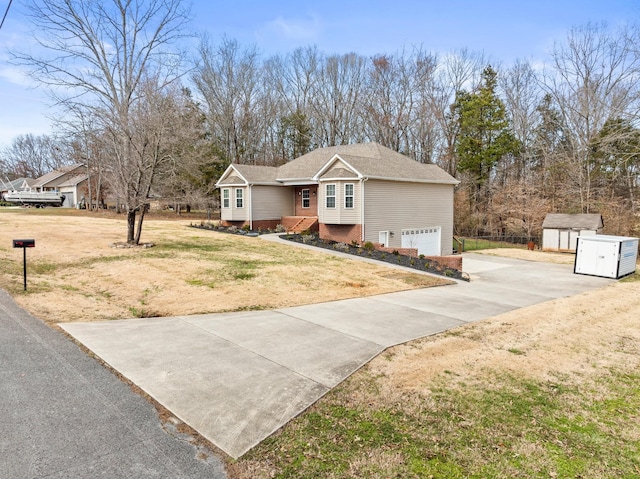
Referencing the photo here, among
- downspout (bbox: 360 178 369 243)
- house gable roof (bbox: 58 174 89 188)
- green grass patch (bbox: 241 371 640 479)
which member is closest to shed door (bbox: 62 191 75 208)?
house gable roof (bbox: 58 174 89 188)

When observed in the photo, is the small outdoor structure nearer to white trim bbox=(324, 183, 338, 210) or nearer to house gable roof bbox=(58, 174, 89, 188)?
white trim bbox=(324, 183, 338, 210)

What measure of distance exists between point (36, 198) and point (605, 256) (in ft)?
182

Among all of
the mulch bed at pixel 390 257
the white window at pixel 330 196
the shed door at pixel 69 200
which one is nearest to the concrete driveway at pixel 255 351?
the mulch bed at pixel 390 257

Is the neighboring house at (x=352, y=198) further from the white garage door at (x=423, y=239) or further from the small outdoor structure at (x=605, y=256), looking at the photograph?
the small outdoor structure at (x=605, y=256)

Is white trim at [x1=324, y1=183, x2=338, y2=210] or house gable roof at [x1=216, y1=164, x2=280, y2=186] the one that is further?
house gable roof at [x1=216, y1=164, x2=280, y2=186]

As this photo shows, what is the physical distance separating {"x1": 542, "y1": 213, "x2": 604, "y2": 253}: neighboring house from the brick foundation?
1579 centimetres

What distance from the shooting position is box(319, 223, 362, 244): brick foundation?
20.9 meters

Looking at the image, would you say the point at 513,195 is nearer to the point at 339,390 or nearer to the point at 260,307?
the point at 260,307

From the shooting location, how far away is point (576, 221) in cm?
2672

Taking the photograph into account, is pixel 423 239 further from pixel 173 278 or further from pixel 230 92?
pixel 230 92

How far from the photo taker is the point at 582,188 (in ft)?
105

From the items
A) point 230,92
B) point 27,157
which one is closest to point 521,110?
point 230,92

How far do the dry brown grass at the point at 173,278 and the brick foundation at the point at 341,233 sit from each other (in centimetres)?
345

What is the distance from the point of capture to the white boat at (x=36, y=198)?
151 ft
